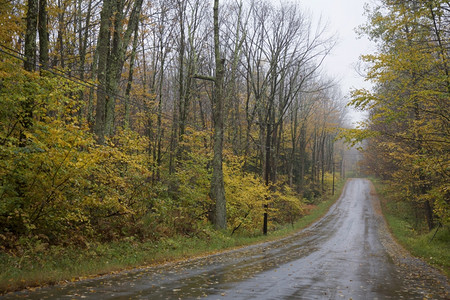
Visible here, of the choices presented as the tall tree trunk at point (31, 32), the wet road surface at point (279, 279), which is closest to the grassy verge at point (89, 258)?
the wet road surface at point (279, 279)

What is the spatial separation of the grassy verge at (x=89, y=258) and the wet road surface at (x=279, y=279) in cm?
48

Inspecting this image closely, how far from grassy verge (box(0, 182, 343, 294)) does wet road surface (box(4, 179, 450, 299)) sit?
1.57 feet

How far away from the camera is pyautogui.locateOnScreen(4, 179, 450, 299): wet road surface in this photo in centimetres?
682

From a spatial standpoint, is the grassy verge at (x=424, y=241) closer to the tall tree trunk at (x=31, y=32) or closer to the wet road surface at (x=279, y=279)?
the wet road surface at (x=279, y=279)

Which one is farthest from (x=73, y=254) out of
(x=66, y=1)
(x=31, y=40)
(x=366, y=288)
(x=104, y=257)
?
(x=66, y=1)

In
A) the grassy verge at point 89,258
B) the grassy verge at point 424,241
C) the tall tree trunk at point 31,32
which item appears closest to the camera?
the grassy verge at point 89,258

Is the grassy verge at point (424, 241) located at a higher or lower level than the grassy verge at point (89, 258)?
lower

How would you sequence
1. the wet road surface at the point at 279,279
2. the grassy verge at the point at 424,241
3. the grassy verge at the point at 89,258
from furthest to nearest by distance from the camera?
the grassy verge at the point at 424,241
the grassy verge at the point at 89,258
the wet road surface at the point at 279,279

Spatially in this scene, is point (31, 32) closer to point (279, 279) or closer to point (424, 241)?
Result: point (279, 279)

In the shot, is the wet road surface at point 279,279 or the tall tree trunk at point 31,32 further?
the tall tree trunk at point 31,32

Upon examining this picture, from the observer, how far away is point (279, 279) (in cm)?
881

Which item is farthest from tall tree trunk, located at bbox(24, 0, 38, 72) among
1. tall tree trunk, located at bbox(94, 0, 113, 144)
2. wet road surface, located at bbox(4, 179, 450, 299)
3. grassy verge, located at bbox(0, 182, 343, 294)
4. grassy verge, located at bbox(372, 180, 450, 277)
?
grassy verge, located at bbox(372, 180, 450, 277)

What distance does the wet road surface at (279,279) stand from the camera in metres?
6.82

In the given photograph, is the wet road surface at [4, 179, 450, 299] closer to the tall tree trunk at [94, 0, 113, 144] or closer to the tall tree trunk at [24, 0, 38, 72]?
the tall tree trunk at [94, 0, 113, 144]
